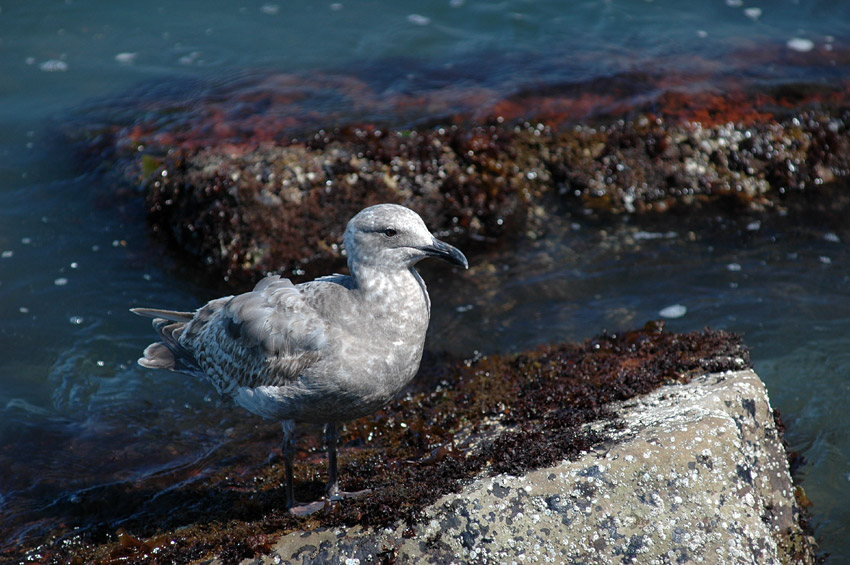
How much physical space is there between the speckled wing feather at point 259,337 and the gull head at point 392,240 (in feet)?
1.65

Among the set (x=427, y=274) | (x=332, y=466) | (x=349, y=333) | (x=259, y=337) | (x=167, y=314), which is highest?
(x=349, y=333)

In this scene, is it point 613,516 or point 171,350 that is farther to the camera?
point 171,350

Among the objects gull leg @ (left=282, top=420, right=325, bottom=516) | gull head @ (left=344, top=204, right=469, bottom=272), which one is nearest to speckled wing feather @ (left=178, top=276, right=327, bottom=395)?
gull leg @ (left=282, top=420, right=325, bottom=516)

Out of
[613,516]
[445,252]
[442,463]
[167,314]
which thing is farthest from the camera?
[167,314]

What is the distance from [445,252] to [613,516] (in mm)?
1693

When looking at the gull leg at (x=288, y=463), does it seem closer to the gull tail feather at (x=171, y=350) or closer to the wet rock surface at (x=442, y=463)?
the wet rock surface at (x=442, y=463)

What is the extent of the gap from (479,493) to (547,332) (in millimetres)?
3351

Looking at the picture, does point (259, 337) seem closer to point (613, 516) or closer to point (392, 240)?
point (392, 240)

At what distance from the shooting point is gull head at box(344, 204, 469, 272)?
4277 millimetres

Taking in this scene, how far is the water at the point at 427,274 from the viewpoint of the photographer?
591 cm

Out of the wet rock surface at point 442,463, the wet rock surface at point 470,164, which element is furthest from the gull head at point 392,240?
the wet rock surface at point 470,164

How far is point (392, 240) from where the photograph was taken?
430 centimetres

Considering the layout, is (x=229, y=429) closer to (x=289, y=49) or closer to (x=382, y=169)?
(x=382, y=169)

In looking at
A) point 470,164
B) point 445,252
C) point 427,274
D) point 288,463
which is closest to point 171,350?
point 288,463
